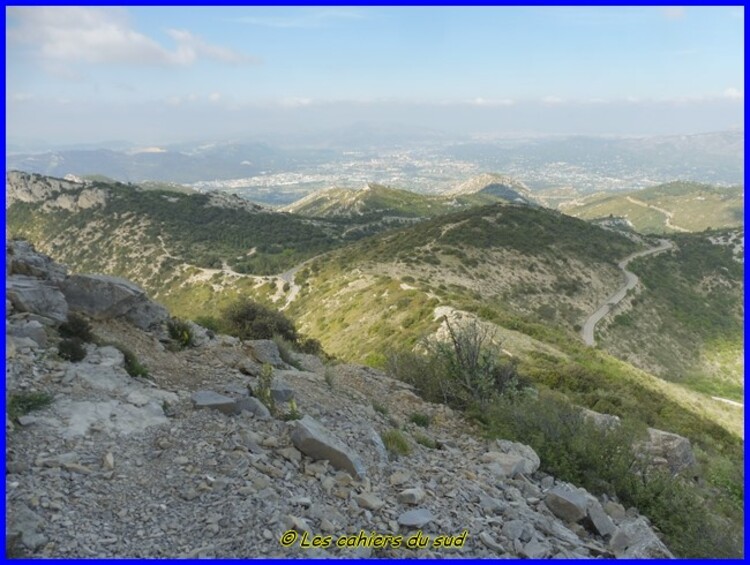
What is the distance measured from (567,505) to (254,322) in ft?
36.6

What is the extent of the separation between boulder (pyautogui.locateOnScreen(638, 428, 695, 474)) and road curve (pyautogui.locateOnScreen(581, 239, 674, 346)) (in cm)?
3148

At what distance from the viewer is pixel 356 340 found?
37.9 m

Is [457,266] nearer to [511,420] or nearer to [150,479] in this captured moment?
[511,420]

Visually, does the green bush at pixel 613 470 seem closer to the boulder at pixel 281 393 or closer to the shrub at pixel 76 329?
the boulder at pixel 281 393

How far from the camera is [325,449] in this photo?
7.54 m

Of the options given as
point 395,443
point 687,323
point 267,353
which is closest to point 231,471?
point 395,443

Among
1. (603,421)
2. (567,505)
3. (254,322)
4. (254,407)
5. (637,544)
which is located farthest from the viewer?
(254,322)


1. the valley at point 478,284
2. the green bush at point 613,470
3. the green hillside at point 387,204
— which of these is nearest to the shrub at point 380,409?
the green bush at point 613,470

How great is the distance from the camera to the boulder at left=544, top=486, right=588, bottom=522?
26.2 ft

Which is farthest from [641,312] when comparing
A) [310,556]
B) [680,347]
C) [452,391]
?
[310,556]

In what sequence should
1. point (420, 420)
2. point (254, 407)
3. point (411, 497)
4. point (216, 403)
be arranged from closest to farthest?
point (411, 497)
point (216, 403)
point (254, 407)
point (420, 420)

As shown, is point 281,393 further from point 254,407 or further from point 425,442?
point 425,442

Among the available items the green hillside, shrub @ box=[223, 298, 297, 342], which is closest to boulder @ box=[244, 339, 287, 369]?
shrub @ box=[223, 298, 297, 342]

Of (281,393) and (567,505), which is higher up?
(281,393)
